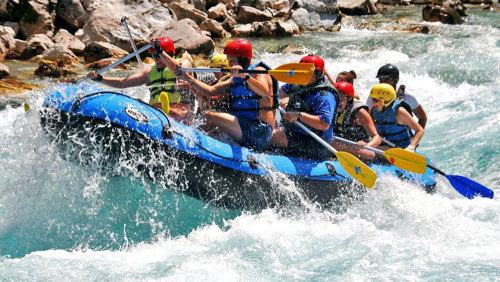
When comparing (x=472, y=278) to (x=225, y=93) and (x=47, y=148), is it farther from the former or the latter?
(x=47, y=148)

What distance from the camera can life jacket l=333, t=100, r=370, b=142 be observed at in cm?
595

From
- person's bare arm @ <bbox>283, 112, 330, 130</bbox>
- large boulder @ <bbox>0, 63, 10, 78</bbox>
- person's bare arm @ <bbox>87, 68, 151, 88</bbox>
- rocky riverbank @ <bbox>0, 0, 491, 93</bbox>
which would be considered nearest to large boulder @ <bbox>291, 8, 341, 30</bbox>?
rocky riverbank @ <bbox>0, 0, 491, 93</bbox>

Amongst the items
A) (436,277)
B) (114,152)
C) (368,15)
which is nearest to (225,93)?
(114,152)

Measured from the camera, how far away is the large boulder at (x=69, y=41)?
12750mm

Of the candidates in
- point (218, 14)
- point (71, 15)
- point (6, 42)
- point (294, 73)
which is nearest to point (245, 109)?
point (294, 73)

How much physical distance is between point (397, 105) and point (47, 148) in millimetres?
3564

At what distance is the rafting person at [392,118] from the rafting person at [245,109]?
4.46 feet

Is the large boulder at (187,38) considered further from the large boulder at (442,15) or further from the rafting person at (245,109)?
the large boulder at (442,15)

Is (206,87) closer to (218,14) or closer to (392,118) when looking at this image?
(392,118)

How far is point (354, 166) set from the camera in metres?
5.35

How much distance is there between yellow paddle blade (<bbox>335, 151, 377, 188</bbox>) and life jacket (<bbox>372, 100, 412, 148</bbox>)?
1044 mm

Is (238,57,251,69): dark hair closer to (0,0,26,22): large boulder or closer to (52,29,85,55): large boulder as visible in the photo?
(52,29,85,55): large boulder

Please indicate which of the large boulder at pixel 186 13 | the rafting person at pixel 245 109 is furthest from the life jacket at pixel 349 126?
the large boulder at pixel 186 13

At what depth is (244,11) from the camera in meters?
17.2
